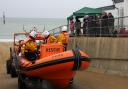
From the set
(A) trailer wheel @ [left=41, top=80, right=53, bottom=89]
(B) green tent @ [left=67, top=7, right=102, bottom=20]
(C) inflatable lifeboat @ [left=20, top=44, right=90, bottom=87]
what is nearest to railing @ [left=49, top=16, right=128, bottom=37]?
(B) green tent @ [left=67, top=7, right=102, bottom=20]

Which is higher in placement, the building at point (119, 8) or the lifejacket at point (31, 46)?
the building at point (119, 8)

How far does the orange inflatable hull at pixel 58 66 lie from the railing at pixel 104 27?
5.76 m

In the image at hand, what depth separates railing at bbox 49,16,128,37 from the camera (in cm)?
2052

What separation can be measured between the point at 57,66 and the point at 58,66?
0.12 ft

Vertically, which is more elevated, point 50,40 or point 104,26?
point 104,26

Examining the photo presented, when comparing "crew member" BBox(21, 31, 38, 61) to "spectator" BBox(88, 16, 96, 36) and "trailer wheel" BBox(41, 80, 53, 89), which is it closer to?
"trailer wheel" BBox(41, 80, 53, 89)

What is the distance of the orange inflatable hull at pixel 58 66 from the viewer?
14.2 metres

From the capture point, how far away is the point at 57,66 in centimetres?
1429

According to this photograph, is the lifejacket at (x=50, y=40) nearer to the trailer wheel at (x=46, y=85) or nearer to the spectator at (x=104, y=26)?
the trailer wheel at (x=46, y=85)

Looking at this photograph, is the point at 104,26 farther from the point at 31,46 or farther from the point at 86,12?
the point at 31,46

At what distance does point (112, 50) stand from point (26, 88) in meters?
5.02

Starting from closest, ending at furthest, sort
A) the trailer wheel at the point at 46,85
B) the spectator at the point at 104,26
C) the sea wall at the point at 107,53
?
the trailer wheel at the point at 46,85
the sea wall at the point at 107,53
the spectator at the point at 104,26

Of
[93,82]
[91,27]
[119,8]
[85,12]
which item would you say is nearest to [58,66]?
[93,82]

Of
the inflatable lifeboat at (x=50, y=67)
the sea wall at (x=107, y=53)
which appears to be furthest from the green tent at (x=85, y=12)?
the inflatable lifeboat at (x=50, y=67)
